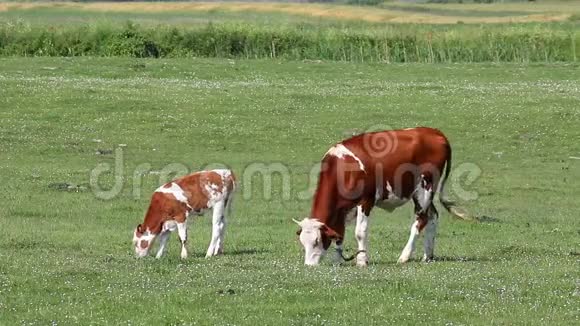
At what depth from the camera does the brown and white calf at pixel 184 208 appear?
71.9 feet

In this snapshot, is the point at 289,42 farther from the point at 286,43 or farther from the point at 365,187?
the point at 365,187

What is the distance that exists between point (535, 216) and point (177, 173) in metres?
10.0

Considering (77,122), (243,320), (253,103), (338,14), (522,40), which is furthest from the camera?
(338,14)

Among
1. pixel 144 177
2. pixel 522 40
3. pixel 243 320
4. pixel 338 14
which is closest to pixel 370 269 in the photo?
pixel 243 320

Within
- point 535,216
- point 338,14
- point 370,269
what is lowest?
point 338,14

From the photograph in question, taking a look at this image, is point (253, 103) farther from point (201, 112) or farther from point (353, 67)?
point (353, 67)

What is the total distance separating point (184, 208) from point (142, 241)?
0.95 m

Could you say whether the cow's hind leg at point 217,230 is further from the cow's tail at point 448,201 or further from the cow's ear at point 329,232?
the cow's tail at point 448,201

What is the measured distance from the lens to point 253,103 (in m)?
45.5

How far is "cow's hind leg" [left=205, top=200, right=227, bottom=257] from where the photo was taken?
71.9 feet

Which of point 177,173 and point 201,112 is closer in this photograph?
point 177,173

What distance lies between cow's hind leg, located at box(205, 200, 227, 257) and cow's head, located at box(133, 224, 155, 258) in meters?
1.02

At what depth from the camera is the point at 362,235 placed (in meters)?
20.2

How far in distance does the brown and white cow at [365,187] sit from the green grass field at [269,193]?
23.2 inches
